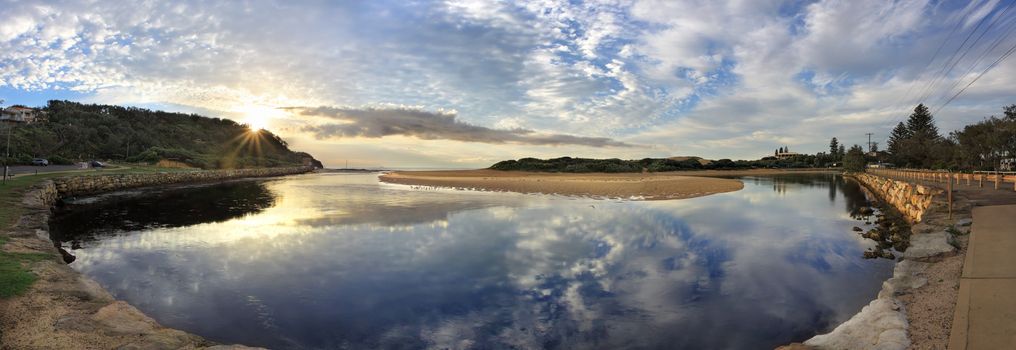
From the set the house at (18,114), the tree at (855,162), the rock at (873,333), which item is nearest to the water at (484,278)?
the rock at (873,333)

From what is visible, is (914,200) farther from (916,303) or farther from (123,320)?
(123,320)

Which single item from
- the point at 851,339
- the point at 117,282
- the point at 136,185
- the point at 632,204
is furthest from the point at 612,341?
the point at 136,185

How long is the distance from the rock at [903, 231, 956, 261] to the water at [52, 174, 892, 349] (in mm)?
760

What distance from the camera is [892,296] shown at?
304 inches

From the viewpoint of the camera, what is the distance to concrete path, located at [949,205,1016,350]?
546 centimetres

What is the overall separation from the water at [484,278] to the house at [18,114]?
124460 millimetres

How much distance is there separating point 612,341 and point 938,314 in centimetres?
473

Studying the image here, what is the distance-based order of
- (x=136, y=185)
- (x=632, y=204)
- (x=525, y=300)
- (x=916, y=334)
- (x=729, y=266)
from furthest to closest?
(x=136, y=185)
(x=632, y=204)
(x=729, y=266)
(x=525, y=300)
(x=916, y=334)

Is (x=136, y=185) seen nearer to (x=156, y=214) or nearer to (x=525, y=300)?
(x=156, y=214)

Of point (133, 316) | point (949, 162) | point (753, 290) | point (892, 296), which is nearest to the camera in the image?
point (133, 316)

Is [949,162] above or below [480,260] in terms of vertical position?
above

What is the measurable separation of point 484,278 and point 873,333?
6.54m

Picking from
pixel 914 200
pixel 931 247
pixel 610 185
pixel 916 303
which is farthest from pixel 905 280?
pixel 610 185

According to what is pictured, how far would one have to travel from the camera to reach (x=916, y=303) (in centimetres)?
720
